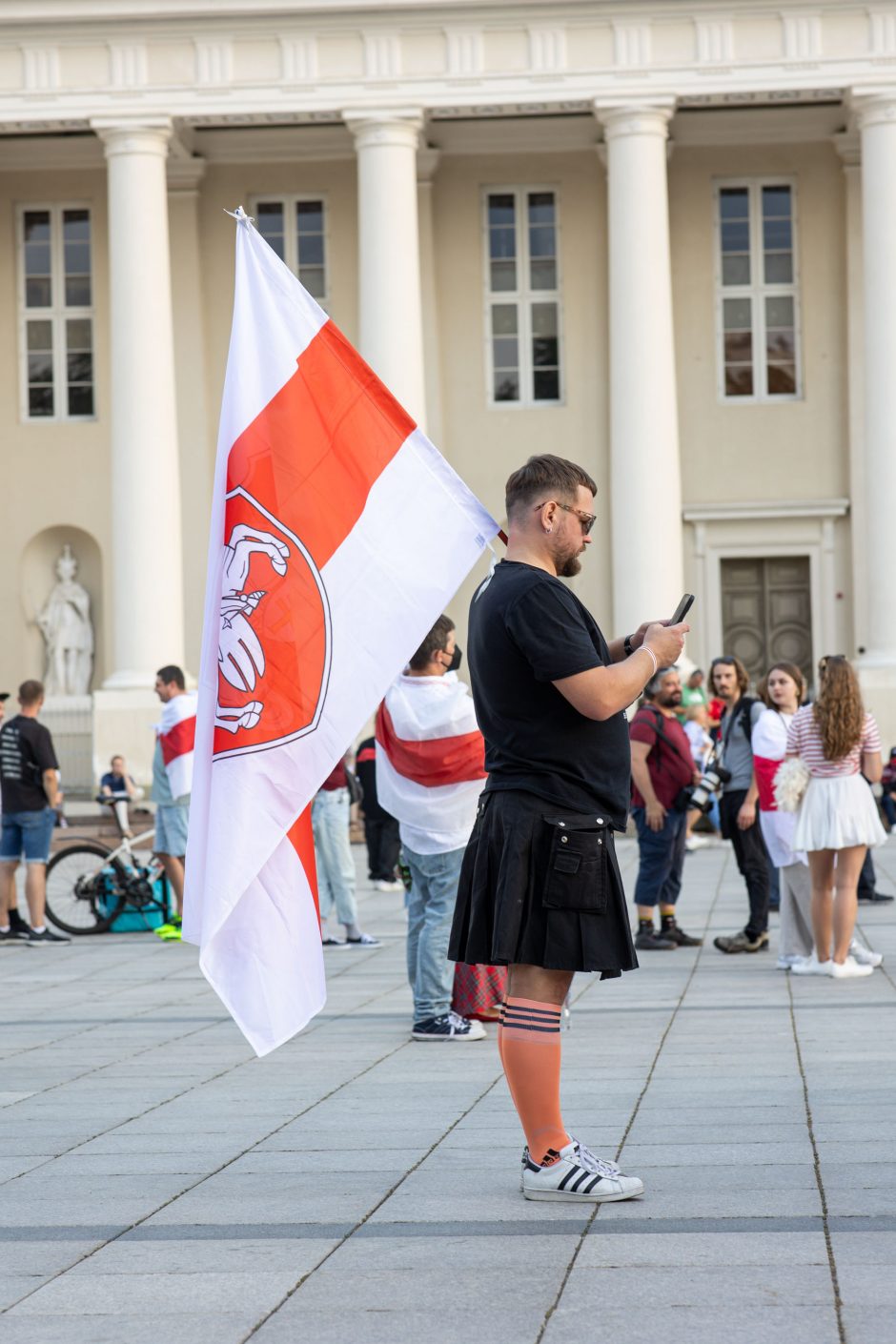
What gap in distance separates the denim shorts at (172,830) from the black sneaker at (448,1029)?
18.8ft

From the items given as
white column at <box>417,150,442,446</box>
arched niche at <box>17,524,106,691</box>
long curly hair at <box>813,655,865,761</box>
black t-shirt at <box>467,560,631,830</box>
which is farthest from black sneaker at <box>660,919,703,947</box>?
arched niche at <box>17,524,106,691</box>

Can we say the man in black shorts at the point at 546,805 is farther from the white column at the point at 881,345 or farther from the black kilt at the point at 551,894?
the white column at the point at 881,345

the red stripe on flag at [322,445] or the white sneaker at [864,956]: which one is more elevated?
the red stripe on flag at [322,445]

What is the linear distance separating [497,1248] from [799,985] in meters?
5.82

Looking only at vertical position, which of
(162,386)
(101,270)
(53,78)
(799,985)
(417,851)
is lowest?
(799,985)

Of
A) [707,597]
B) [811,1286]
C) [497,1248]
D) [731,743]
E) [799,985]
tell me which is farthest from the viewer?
[707,597]

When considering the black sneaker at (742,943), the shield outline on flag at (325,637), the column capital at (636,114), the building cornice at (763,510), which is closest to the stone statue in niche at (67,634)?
the building cornice at (763,510)

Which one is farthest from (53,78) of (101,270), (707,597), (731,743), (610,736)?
(610,736)

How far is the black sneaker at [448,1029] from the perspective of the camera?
28.6ft

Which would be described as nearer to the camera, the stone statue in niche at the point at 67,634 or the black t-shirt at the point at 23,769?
the black t-shirt at the point at 23,769

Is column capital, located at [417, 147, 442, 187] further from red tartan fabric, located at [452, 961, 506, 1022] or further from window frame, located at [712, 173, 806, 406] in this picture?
red tartan fabric, located at [452, 961, 506, 1022]

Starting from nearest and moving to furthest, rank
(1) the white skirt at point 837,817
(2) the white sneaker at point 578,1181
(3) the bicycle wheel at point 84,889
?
(2) the white sneaker at point 578,1181 < (1) the white skirt at point 837,817 < (3) the bicycle wheel at point 84,889

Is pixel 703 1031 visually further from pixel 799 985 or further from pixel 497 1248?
pixel 497 1248

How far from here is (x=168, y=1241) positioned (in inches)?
195
